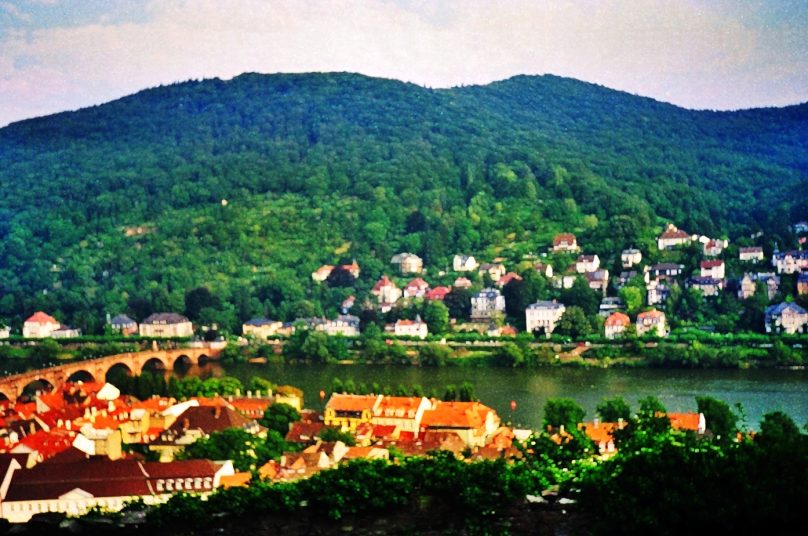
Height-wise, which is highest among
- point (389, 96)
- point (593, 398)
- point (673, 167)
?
point (389, 96)

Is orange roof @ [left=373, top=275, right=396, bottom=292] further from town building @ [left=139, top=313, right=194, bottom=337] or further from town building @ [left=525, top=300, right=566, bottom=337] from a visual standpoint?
town building @ [left=525, top=300, right=566, bottom=337]

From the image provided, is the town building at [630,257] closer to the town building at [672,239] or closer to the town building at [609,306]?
the town building at [672,239]

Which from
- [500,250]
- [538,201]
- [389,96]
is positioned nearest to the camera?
[500,250]

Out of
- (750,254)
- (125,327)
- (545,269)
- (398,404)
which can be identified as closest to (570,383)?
(398,404)

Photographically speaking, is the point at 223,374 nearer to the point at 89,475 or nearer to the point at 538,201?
the point at 89,475

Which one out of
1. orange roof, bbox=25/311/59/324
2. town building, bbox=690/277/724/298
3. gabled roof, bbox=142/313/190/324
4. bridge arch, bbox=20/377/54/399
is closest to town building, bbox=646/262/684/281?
town building, bbox=690/277/724/298

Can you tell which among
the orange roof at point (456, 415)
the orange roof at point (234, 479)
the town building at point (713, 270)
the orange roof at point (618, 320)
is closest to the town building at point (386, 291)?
the orange roof at point (618, 320)

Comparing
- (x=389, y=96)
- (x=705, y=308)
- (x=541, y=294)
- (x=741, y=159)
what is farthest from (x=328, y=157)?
(x=705, y=308)
